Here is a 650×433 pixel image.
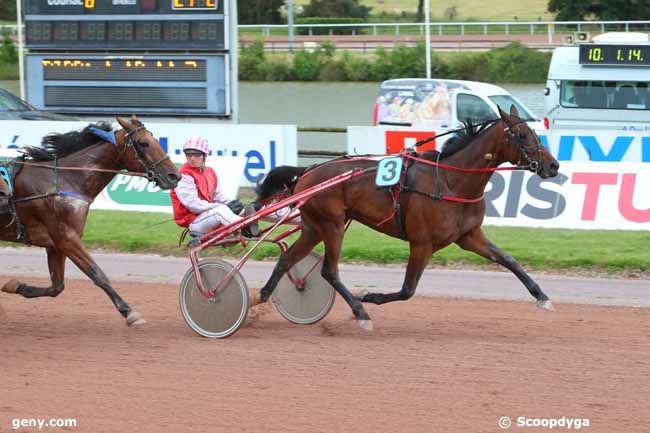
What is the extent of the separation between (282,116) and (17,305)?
67.9 ft

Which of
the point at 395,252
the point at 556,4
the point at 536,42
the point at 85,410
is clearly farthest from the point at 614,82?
the point at 556,4

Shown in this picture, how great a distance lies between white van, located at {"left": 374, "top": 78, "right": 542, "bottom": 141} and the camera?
712 inches

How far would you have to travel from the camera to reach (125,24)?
14883mm

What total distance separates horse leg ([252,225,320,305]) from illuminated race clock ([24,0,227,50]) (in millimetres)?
7742

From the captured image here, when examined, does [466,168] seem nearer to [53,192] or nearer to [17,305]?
[53,192]

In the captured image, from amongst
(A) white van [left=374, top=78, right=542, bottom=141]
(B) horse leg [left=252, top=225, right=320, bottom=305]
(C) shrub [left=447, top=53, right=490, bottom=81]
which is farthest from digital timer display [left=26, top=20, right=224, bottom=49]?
(C) shrub [left=447, top=53, right=490, bottom=81]

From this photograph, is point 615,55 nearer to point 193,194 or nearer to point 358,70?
point 358,70

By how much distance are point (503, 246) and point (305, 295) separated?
345 centimetres

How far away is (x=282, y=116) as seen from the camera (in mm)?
28844

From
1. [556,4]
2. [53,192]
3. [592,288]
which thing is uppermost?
[556,4]

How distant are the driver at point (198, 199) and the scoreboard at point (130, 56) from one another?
7583mm

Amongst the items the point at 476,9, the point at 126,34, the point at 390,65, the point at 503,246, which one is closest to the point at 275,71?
the point at 390,65

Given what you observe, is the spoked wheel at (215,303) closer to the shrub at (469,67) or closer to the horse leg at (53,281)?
the horse leg at (53,281)

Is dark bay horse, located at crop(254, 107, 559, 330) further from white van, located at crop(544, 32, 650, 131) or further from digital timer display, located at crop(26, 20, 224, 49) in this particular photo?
white van, located at crop(544, 32, 650, 131)
